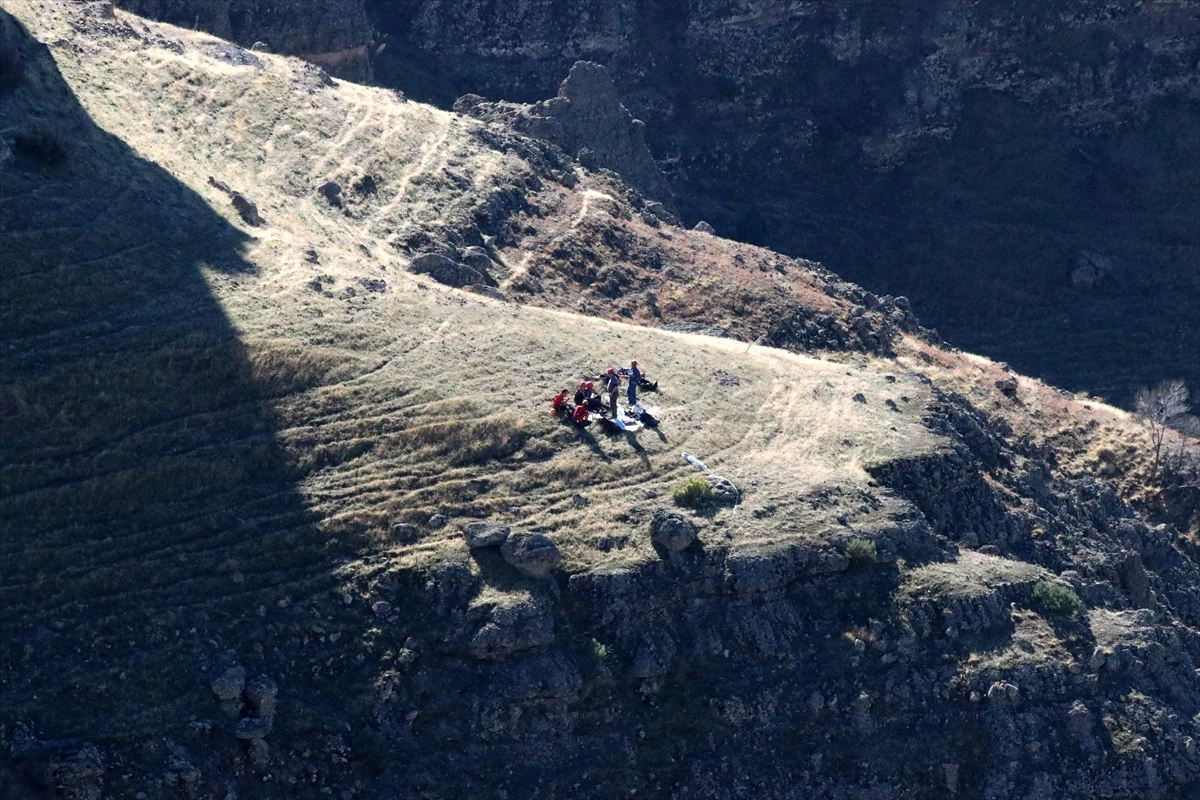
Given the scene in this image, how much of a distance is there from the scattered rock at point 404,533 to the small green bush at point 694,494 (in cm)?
567

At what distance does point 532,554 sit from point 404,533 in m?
2.50

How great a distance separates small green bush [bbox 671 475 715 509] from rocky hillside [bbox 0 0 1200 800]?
1.07ft

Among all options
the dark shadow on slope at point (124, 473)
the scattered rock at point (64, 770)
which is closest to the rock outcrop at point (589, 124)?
the dark shadow on slope at point (124, 473)

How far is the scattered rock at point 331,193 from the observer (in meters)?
53.6

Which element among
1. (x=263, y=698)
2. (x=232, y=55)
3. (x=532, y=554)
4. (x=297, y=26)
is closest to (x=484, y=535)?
(x=532, y=554)

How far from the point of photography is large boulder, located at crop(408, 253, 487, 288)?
167 feet

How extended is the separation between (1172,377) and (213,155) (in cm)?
3501

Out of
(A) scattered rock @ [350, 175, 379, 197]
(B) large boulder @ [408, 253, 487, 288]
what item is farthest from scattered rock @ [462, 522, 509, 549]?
(A) scattered rock @ [350, 175, 379, 197]

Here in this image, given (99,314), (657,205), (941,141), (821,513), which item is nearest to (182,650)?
(99,314)

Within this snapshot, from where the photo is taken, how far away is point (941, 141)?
267 feet

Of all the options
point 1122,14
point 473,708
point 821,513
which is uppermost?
point 1122,14

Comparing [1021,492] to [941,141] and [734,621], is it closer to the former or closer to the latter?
[734,621]

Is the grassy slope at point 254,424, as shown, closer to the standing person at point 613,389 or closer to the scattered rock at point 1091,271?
the standing person at point 613,389

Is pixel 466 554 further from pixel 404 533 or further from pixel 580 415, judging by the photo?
pixel 580 415
